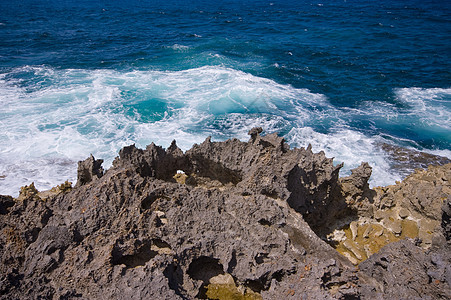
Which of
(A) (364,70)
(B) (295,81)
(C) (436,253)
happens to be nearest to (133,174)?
(C) (436,253)

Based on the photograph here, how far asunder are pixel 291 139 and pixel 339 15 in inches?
1683

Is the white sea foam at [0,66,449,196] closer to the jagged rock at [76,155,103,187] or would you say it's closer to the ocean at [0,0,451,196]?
the ocean at [0,0,451,196]

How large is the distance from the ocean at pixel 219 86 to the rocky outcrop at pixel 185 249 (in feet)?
36.9

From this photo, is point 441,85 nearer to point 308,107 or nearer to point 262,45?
point 308,107

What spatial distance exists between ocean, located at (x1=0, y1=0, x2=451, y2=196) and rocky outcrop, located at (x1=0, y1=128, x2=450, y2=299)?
11.2 metres

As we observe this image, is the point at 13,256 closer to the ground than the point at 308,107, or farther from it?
farther from it

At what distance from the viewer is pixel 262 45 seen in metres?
40.2

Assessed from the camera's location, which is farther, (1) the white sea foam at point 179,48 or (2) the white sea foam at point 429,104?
(1) the white sea foam at point 179,48

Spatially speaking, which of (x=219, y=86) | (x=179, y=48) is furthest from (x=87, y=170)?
(x=179, y=48)

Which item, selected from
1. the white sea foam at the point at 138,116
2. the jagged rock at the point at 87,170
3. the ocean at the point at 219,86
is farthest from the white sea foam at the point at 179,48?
the jagged rock at the point at 87,170

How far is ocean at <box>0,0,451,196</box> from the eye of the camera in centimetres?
2103

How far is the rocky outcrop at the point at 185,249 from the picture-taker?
5.90m

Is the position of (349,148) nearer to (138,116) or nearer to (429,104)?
(429,104)

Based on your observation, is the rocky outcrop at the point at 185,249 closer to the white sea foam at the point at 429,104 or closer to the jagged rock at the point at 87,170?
the jagged rock at the point at 87,170
